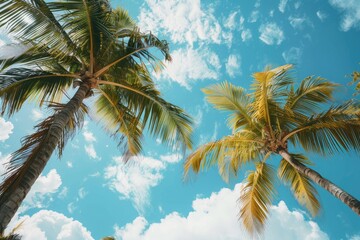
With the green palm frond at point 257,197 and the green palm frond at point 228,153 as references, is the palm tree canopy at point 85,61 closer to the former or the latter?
the green palm frond at point 228,153

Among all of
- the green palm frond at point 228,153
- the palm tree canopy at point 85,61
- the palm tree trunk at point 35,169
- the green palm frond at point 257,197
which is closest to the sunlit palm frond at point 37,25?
the palm tree canopy at point 85,61

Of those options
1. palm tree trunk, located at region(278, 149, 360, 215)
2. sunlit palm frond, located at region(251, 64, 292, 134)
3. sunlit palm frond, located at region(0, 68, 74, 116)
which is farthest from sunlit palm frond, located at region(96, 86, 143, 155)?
palm tree trunk, located at region(278, 149, 360, 215)

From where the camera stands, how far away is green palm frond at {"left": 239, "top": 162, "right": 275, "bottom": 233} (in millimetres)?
8109

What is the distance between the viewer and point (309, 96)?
852cm

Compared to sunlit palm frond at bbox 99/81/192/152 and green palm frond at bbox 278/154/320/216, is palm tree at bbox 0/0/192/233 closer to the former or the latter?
sunlit palm frond at bbox 99/81/192/152

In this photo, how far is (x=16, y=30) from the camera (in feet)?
18.9

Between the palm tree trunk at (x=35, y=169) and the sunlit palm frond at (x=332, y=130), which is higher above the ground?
the sunlit palm frond at (x=332, y=130)

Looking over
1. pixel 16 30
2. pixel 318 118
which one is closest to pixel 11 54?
pixel 16 30

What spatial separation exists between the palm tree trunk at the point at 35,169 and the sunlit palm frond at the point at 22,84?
1.01 m

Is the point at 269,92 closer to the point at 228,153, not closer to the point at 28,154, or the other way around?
the point at 228,153

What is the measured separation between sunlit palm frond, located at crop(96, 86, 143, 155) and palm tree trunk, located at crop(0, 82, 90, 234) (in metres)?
1.80

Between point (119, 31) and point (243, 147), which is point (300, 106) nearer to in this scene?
point (243, 147)

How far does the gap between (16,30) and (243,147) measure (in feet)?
20.7

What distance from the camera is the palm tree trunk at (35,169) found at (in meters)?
3.54
